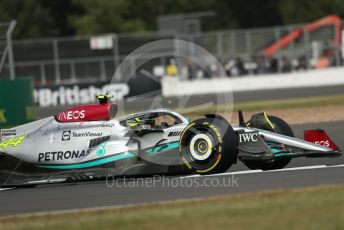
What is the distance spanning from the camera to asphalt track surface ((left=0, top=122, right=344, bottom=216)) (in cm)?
927

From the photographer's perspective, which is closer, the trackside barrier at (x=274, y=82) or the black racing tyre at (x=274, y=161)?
the black racing tyre at (x=274, y=161)

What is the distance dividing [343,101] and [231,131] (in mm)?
15093

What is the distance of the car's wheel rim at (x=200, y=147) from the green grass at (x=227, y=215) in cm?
177

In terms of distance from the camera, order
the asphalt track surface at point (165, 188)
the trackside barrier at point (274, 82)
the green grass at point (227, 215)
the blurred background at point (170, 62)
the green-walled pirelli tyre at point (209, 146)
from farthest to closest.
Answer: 1. the blurred background at point (170, 62)
2. the trackside barrier at point (274, 82)
3. the green-walled pirelli tyre at point (209, 146)
4. the asphalt track surface at point (165, 188)
5. the green grass at point (227, 215)

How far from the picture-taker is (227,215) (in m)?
7.57

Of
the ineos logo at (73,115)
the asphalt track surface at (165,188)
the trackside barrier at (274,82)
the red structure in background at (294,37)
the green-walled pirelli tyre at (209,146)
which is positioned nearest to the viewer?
the asphalt track surface at (165,188)

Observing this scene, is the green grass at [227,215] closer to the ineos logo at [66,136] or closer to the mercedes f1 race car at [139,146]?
the mercedes f1 race car at [139,146]

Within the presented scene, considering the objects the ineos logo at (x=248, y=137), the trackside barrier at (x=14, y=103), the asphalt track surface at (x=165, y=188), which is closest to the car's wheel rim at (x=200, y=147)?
the asphalt track surface at (x=165, y=188)

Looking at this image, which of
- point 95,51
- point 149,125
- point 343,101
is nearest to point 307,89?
point 343,101

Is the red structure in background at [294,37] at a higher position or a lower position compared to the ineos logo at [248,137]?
higher

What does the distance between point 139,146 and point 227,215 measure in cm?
341

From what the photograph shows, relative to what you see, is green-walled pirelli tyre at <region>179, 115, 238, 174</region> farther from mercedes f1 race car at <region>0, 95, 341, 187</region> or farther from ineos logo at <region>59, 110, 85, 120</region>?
ineos logo at <region>59, 110, 85, 120</region>

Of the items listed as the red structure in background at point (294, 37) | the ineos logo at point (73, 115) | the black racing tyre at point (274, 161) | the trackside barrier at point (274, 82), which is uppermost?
the red structure in background at point (294, 37)

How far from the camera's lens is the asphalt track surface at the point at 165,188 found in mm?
9266
